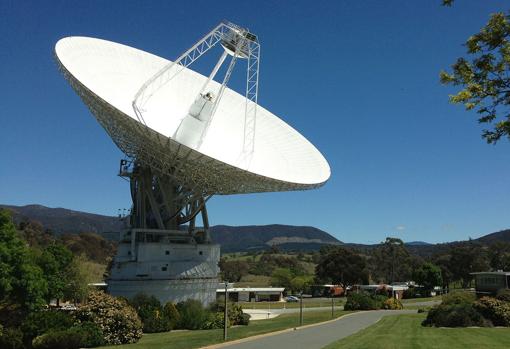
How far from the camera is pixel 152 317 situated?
35.5 meters

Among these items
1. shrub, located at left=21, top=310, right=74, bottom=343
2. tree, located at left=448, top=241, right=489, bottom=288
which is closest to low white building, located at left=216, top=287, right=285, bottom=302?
tree, located at left=448, top=241, right=489, bottom=288

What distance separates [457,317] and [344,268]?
7586cm

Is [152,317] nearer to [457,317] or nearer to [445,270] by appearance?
[457,317]

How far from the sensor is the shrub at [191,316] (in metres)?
37.0

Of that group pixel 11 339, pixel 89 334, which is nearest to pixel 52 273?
pixel 11 339

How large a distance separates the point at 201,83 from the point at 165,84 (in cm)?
432

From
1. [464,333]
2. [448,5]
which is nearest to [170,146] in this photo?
[464,333]

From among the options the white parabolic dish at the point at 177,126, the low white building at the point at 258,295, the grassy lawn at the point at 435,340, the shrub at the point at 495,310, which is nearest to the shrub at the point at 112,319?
the white parabolic dish at the point at 177,126

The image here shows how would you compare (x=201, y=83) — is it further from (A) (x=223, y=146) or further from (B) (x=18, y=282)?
(B) (x=18, y=282)

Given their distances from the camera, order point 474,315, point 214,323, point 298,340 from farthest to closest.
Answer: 1. point 214,323
2. point 474,315
3. point 298,340

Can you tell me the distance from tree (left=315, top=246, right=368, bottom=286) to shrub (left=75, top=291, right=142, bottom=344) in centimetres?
8225

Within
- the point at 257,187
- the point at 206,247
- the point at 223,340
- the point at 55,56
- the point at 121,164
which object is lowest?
the point at 223,340

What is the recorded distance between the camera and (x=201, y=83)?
44.2 metres

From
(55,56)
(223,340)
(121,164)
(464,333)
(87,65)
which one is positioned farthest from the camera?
(121,164)
